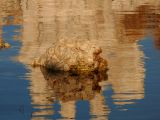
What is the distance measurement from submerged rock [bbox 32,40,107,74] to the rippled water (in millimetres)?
376

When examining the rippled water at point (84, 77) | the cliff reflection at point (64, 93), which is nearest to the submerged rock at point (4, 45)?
the rippled water at point (84, 77)

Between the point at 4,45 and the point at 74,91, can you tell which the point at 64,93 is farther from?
the point at 4,45

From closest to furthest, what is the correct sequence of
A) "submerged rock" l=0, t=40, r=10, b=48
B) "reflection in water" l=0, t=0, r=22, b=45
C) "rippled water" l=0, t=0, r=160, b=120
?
"rippled water" l=0, t=0, r=160, b=120 < "submerged rock" l=0, t=40, r=10, b=48 < "reflection in water" l=0, t=0, r=22, b=45

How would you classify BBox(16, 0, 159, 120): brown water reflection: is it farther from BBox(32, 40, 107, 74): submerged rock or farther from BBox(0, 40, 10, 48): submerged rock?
BBox(0, 40, 10, 48): submerged rock

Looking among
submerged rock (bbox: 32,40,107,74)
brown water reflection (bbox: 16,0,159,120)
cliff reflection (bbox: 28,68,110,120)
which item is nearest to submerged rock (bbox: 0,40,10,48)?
brown water reflection (bbox: 16,0,159,120)

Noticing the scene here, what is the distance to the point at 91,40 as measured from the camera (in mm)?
23141

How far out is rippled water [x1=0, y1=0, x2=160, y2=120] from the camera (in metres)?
14.1

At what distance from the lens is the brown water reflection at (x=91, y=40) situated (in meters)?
15.3

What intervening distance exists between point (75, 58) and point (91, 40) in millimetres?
4714

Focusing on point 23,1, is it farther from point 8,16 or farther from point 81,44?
point 81,44

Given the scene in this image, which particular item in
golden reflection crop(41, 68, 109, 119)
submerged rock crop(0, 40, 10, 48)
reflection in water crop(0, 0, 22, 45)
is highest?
reflection in water crop(0, 0, 22, 45)

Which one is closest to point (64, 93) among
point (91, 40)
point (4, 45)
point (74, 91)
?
point (74, 91)

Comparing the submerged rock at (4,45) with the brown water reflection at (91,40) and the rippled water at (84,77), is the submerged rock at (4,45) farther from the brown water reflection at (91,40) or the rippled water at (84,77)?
the brown water reflection at (91,40)

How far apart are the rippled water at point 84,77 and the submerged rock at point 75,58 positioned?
0.38m
